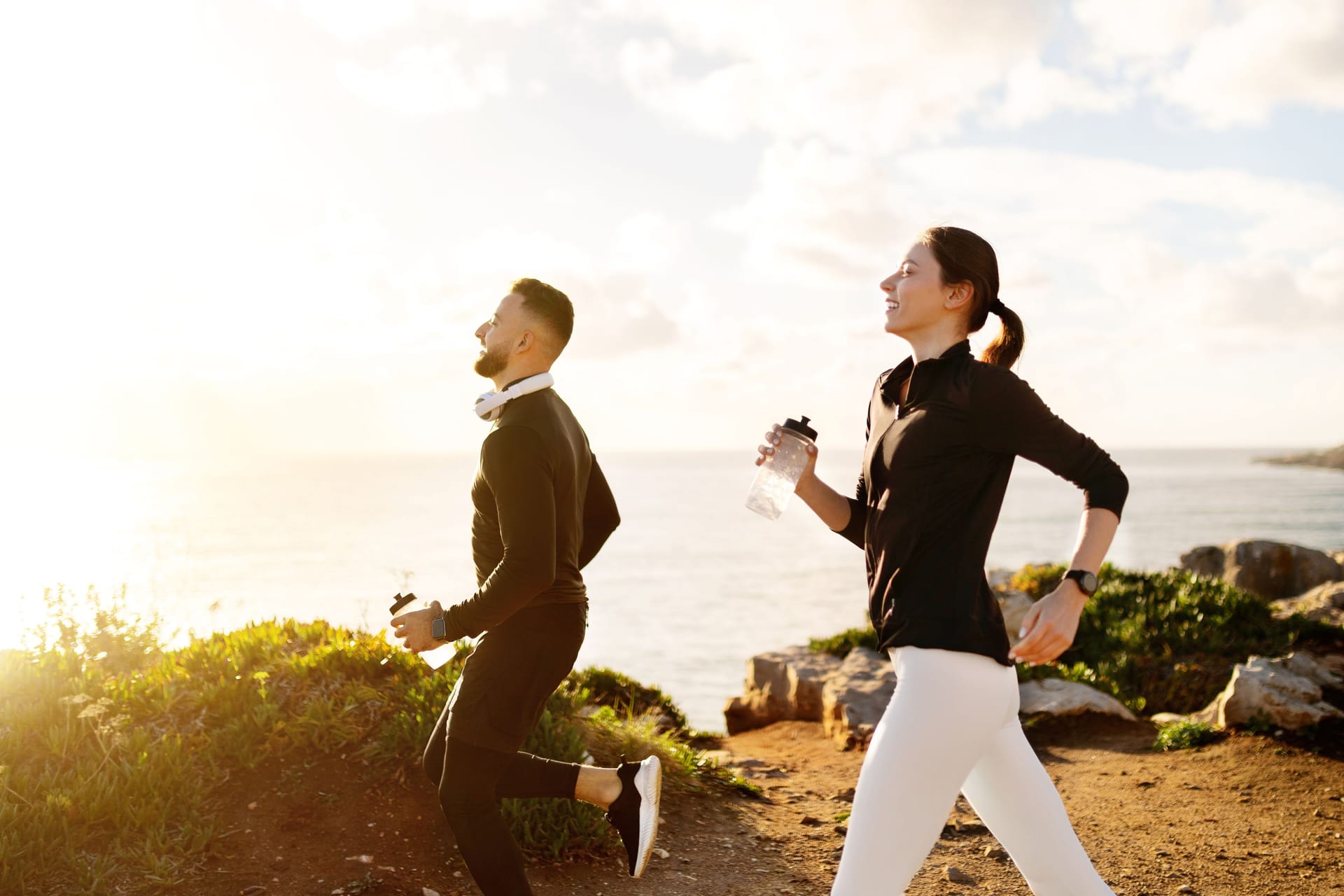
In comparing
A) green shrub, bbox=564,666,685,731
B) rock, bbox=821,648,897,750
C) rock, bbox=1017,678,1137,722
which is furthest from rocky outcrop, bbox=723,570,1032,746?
green shrub, bbox=564,666,685,731

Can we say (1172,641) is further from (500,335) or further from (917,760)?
(500,335)

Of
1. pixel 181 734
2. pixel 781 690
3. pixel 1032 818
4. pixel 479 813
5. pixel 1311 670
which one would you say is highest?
pixel 1032 818

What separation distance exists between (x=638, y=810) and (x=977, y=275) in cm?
246

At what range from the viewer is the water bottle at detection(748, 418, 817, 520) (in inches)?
124

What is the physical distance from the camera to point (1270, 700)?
746 cm

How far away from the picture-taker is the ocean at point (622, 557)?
73.2ft

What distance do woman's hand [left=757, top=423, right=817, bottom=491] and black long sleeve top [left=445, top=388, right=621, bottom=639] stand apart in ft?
2.10

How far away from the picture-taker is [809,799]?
648 centimetres

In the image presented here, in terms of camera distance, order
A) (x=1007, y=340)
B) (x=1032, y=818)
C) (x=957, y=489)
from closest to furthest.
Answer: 1. (x=957, y=489)
2. (x=1032, y=818)
3. (x=1007, y=340)

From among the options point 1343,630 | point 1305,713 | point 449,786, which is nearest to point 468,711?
point 449,786

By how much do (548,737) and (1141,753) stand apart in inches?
196

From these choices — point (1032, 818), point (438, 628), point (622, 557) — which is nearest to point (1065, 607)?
point (1032, 818)

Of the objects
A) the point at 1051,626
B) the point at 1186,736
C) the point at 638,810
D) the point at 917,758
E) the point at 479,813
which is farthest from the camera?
the point at 1186,736

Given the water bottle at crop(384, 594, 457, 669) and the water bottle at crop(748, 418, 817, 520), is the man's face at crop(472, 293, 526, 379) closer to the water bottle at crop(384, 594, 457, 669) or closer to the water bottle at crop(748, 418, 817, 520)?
the water bottle at crop(384, 594, 457, 669)
